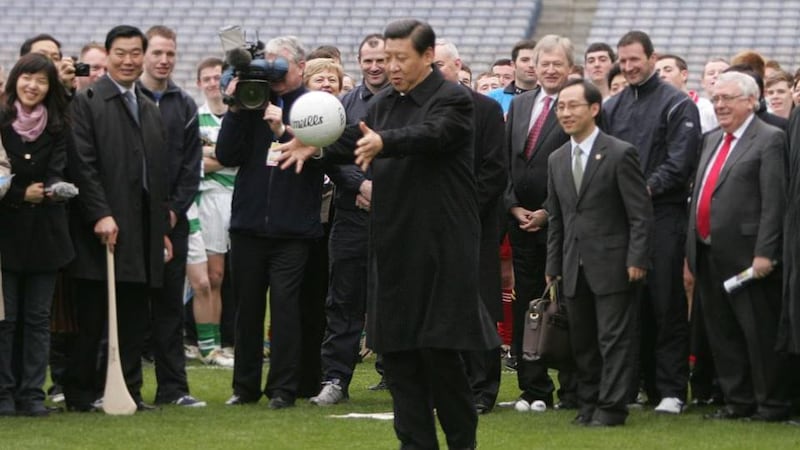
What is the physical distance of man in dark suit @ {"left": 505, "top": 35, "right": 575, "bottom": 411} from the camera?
9336mm

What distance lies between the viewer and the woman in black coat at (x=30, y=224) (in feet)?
28.3

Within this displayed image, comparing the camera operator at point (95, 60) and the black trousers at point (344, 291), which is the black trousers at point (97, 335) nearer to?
the black trousers at point (344, 291)

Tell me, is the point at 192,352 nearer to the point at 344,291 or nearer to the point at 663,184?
the point at 344,291

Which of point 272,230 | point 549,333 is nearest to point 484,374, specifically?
point 549,333

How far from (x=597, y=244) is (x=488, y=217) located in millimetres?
724

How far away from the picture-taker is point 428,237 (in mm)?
6742

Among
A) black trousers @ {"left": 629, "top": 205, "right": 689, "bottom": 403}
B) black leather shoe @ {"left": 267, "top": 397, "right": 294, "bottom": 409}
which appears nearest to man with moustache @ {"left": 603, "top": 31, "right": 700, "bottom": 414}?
black trousers @ {"left": 629, "top": 205, "right": 689, "bottom": 403}

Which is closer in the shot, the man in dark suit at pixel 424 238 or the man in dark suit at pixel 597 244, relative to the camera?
the man in dark suit at pixel 424 238

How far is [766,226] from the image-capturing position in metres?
8.59

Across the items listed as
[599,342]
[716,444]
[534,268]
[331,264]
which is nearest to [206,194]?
[331,264]

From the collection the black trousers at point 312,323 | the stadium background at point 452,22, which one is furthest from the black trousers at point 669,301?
the stadium background at point 452,22

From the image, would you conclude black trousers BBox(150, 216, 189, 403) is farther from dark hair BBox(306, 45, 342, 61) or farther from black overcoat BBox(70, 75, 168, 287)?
dark hair BBox(306, 45, 342, 61)

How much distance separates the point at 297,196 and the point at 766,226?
8.80ft

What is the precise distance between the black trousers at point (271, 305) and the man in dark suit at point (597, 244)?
1531 millimetres
